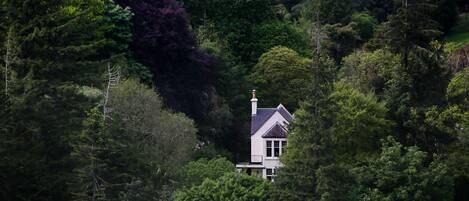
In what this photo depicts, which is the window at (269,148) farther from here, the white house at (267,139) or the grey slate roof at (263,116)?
the grey slate roof at (263,116)

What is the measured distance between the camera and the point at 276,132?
5706cm

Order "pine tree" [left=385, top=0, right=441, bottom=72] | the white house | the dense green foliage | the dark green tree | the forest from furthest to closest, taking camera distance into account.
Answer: the white house, "pine tree" [left=385, top=0, right=441, bottom=72], the dark green tree, the dense green foliage, the forest

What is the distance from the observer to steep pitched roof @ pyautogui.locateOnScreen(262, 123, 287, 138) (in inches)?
2241

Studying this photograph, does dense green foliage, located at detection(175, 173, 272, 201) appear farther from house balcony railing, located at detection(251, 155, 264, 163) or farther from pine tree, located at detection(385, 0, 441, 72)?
house balcony railing, located at detection(251, 155, 264, 163)

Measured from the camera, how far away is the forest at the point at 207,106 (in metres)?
35.3

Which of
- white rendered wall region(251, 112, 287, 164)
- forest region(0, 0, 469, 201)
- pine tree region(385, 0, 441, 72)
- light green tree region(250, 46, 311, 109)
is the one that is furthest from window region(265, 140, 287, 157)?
pine tree region(385, 0, 441, 72)

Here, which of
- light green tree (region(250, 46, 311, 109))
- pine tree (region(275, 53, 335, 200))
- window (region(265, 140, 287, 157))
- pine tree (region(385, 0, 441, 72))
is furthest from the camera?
light green tree (region(250, 46, 311, 109))

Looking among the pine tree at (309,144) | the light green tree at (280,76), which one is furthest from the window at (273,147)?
the pine tree at (309,144)

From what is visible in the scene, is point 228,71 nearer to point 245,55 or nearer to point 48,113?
point 245,55

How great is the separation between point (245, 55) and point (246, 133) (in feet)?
29.1

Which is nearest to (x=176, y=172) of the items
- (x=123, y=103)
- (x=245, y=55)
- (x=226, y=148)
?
(x=123, y=103)

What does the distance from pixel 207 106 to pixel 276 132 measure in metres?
3.80

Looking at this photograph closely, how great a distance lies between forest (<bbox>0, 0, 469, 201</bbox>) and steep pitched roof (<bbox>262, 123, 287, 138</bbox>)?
253 cm

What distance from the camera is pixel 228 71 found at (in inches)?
2445
